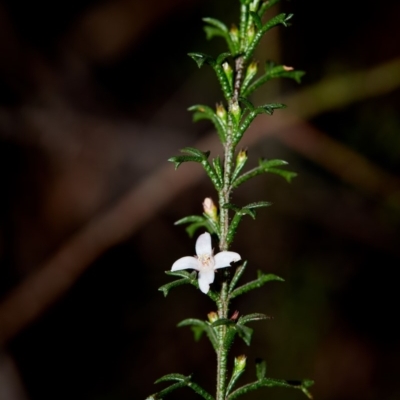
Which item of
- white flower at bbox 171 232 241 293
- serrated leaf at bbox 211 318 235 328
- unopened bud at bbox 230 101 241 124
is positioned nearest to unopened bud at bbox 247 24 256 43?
unopened bud at bbox 230 101 241 124

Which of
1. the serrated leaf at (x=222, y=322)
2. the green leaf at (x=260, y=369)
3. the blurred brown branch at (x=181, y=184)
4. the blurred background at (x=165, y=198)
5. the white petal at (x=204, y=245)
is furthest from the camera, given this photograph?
the blurred background at (x=165, y=198)

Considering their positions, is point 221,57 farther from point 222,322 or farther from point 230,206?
point 222,322

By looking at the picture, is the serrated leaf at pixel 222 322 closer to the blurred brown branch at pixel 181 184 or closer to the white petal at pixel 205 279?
the white petal at pixel 205 279

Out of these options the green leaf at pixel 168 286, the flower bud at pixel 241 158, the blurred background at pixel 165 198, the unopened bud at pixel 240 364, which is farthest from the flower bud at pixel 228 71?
the blurred background at pixel 165 198

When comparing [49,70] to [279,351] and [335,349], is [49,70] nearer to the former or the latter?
[279,351]

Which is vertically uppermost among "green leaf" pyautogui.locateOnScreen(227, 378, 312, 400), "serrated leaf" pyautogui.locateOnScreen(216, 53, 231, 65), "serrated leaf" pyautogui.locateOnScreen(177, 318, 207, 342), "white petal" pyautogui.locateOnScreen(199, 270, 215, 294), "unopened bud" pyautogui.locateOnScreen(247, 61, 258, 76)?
"unopened bud" pyautogui.locateOnScreen(247, 61, 258, 76)

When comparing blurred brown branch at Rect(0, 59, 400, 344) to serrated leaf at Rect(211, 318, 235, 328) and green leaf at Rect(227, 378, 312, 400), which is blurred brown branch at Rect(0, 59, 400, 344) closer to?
green leaf at Rect(227, 378, 312, 400)

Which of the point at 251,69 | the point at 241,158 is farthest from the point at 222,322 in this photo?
the point at 251,69
